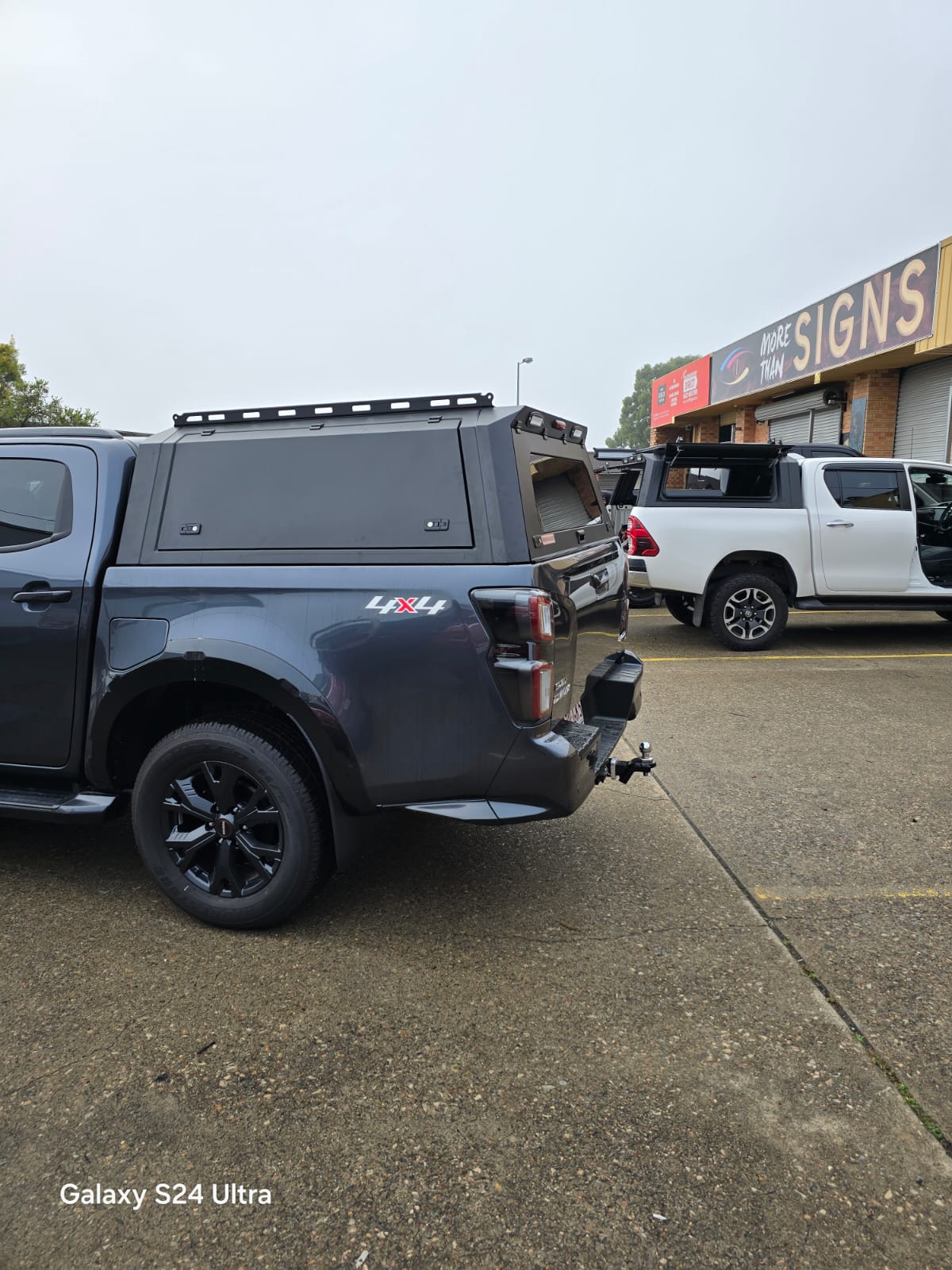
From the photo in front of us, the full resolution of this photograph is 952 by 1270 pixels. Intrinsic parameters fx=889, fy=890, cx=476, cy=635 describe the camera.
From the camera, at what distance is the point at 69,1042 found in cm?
265

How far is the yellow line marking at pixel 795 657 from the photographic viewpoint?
833 centimetres

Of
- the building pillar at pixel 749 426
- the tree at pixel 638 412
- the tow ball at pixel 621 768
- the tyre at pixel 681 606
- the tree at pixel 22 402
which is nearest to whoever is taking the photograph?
the tow ball at pixel 621 768

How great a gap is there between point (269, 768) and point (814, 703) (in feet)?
A: 15.7

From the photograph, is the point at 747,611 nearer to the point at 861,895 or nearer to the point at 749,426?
the point at 861,895

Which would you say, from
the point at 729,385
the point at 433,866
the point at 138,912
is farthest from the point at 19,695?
the point at 729,385

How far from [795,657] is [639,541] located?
6.08 ft

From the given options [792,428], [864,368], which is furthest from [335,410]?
[792,428]

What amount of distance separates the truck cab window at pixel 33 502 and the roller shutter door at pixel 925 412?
15174 millimetres

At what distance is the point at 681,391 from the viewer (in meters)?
29.3

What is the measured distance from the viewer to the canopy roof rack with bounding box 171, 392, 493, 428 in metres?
3.24

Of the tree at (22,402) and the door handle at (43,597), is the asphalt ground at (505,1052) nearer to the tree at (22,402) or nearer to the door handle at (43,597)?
the door handle at (43,597)

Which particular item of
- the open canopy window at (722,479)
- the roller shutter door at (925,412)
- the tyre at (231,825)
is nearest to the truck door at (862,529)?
the open canopy window at (722,479)

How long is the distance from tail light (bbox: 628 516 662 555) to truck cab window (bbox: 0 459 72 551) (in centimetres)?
613

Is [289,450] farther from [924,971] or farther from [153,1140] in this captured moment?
[924,971]
